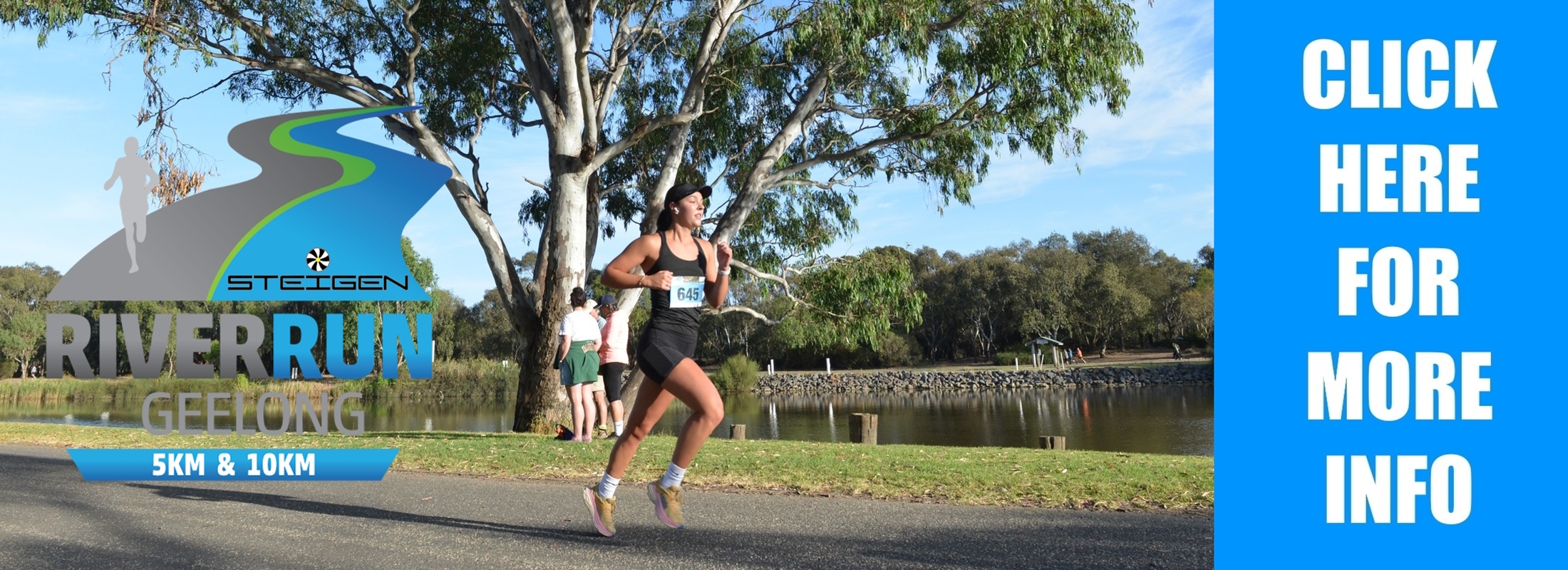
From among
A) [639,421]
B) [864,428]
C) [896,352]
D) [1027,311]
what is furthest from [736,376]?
[639,421]

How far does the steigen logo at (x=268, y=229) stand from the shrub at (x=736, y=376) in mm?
30027

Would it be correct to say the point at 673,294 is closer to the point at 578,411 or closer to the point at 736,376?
the point at 578,411

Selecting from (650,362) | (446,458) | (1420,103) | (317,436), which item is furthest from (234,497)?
(1420,103)

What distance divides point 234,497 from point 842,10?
28.5 ft

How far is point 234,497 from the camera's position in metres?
5.98

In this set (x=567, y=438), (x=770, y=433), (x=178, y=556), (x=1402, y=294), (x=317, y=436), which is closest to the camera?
(x=178, y=556)

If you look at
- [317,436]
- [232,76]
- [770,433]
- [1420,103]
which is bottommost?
[770,433]

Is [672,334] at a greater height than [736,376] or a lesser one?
greater

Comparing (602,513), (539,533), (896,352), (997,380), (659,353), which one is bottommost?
(997,380)

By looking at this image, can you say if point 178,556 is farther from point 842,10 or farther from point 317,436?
point 842,10

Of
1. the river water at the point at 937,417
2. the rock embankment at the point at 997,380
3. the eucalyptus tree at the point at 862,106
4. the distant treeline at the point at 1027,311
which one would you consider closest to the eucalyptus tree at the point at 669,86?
the eucalyptus tree at the point at 862,106

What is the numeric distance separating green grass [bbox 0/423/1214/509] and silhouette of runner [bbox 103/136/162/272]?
2053 mm

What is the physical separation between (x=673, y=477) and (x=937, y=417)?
82.5 ft

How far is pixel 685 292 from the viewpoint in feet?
14.9
